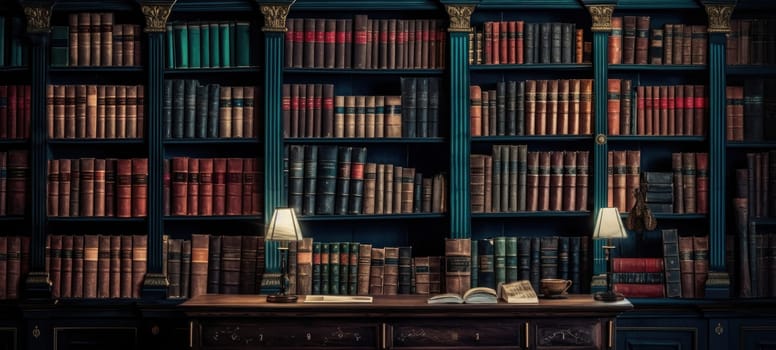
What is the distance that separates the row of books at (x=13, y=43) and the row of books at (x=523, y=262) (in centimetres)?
297

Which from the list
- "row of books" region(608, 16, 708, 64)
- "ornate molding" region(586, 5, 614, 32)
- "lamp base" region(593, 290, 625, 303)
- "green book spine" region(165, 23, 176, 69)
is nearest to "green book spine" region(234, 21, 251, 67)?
"green book spine" region(165, 23, 176, 69)

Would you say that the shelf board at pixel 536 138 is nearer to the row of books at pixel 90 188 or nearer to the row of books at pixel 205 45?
the row of books at pixel 205 45

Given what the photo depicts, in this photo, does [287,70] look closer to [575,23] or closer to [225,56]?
[225,56]

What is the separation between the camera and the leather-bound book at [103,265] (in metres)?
6.16

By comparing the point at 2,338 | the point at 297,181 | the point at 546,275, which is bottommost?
the point at 2,338

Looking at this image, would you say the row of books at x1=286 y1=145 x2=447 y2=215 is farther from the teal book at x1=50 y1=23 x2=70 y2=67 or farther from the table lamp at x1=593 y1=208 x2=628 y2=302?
the teal book at x1=50 y1=23 x2=70 y2=67

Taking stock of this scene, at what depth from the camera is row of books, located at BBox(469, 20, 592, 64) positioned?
624cm

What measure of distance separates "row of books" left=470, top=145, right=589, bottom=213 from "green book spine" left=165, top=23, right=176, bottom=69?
1910 mm

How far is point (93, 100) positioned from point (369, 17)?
1.78 meters

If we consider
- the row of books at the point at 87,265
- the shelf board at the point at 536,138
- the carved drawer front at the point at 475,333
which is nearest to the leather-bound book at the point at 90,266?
the row of books at the point at 87,265

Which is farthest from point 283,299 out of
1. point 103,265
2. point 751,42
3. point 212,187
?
point 751,42

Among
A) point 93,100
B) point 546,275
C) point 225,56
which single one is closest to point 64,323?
point 93,100

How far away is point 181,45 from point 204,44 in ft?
0.46

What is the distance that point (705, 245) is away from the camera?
6203 mm
